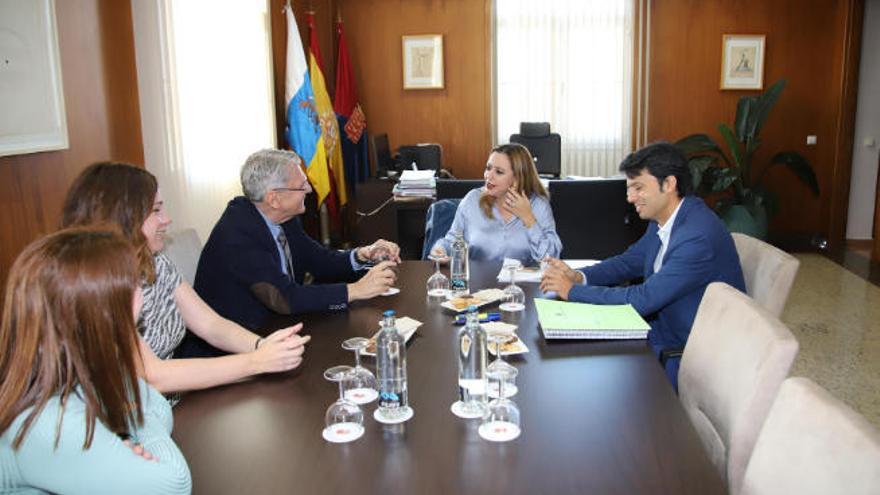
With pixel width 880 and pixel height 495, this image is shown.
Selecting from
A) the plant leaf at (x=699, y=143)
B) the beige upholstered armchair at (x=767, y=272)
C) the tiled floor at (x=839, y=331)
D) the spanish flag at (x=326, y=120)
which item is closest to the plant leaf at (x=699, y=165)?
the plant leaf at (x=699, y=143)

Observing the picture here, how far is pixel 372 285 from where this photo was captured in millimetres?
2404

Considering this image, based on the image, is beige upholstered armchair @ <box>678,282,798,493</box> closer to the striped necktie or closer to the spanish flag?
the striped necktie

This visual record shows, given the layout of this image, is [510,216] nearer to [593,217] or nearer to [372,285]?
[372,285]

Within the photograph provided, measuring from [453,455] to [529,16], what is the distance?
6.27 metres

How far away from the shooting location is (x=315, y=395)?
1.64 metres

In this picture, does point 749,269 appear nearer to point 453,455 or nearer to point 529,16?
point 453,455

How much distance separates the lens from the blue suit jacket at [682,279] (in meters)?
2.30

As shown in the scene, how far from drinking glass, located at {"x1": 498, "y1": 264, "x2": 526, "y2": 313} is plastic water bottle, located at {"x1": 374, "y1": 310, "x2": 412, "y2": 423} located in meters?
0.77

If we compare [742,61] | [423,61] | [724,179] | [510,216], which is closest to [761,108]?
[724,179]

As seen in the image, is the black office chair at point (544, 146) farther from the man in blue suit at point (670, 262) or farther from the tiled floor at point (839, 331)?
Result: the man in blue suit at point (670, 262)

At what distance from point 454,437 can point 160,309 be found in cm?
99

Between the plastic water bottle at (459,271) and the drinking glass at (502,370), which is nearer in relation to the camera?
the drinking glass at (502,370)

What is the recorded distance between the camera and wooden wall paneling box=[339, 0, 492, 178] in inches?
278

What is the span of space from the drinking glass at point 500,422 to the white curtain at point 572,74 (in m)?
5.88
